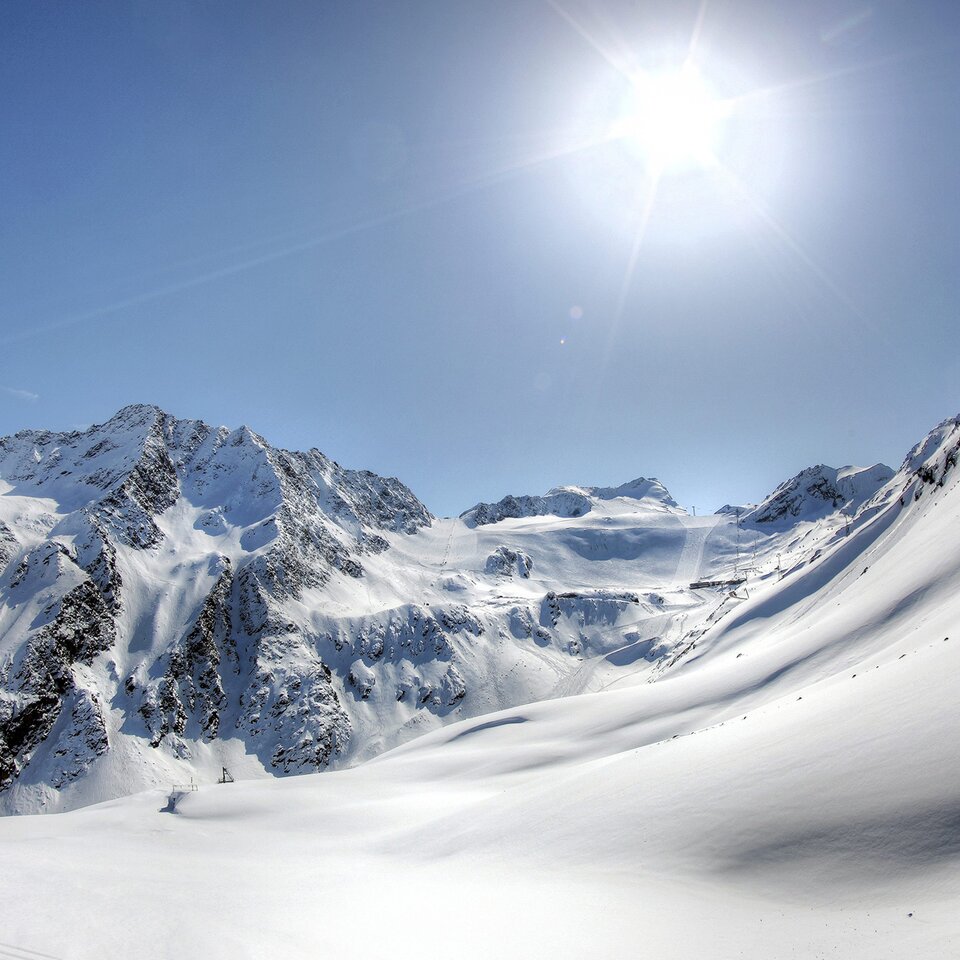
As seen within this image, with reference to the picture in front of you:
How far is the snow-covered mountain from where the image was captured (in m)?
98.9

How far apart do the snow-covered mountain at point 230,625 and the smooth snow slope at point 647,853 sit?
53.8 metres

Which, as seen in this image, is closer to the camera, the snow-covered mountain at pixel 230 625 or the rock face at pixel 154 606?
the snow-covered mountain at pixel 230 625

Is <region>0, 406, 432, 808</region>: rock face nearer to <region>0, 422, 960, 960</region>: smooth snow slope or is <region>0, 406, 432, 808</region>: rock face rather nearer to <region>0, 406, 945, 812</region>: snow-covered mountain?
<region>0, 406, 945, 812</region>: snow-covered mountain

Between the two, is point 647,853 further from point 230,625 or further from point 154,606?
point 154,606

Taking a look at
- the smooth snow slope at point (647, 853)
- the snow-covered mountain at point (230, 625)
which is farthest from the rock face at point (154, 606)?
the smooth snow slope at point (647, 853)

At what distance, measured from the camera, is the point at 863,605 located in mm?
31391

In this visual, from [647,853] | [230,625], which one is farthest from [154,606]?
[647,853]

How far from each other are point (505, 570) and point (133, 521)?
4531 inches

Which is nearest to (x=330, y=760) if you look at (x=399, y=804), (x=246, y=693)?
(x=246, y=693)

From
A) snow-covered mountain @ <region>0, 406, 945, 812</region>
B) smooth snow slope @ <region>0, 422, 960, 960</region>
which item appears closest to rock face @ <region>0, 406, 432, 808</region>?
snow-covered mountain @ <region>0, 406, 945, 812</region>

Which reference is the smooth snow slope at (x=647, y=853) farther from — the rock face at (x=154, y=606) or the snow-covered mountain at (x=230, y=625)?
the rock face at (x=154, y=606)

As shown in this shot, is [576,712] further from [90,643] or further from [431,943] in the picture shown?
[90,643]

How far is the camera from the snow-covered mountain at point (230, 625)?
325ft

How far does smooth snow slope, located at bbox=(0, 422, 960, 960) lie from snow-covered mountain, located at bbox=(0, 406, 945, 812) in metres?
53.8
